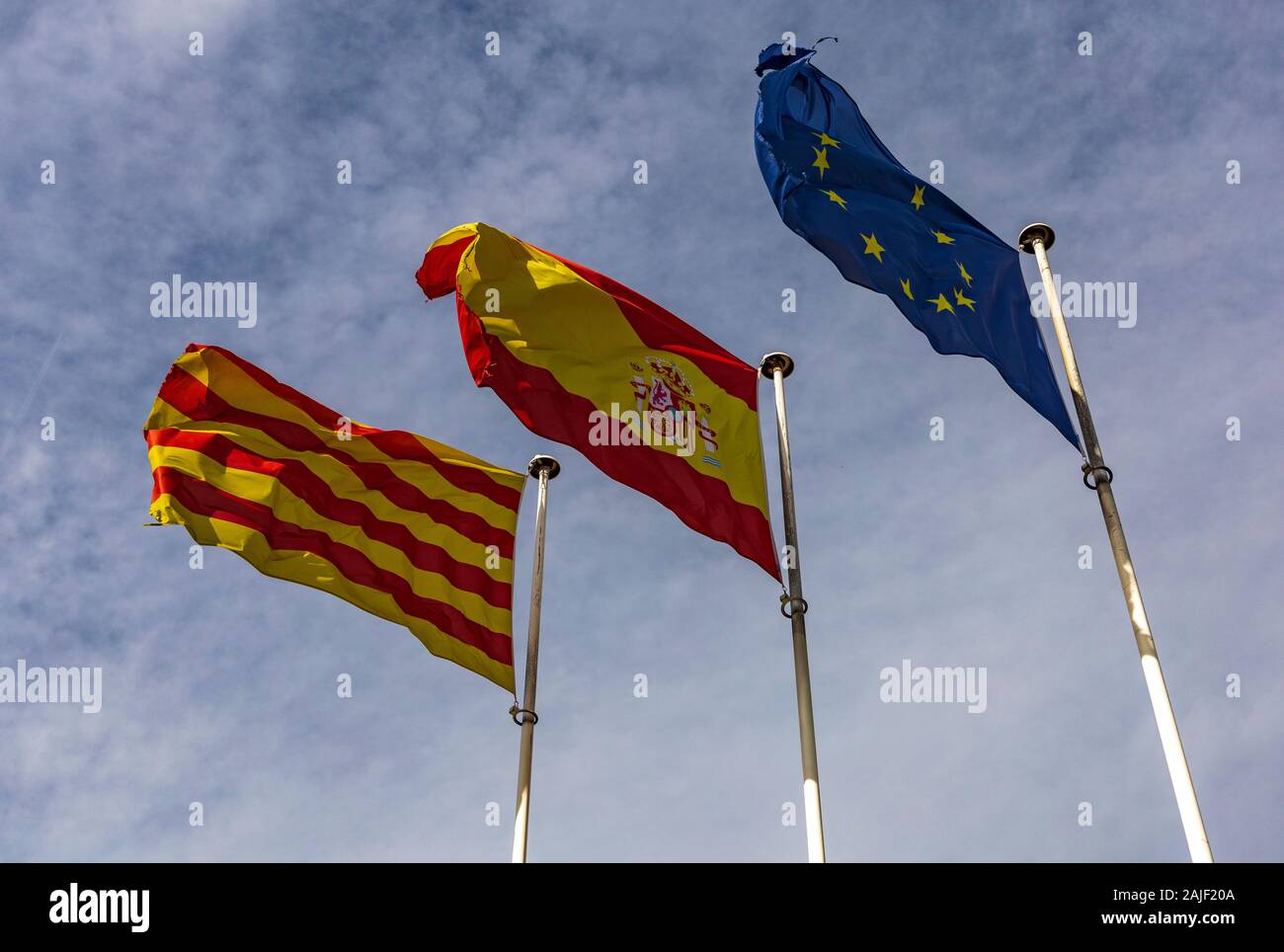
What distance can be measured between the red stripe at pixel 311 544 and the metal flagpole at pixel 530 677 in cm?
80

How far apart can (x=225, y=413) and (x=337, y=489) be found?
6.10 ft

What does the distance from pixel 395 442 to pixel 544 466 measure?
2.10 m

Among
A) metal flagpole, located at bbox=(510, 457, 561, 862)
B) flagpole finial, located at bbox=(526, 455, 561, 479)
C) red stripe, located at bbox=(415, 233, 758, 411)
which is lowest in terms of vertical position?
metal flagpole, located at bbox=(510, 457, 561, 862)

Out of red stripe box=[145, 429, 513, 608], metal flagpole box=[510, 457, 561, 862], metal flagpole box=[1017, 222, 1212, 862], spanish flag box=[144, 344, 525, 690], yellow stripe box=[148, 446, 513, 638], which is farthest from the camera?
red stripe box=[145, 429, 513, 608]

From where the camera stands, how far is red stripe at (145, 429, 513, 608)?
57.6ft

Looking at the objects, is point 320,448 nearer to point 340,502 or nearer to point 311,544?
point 340,502

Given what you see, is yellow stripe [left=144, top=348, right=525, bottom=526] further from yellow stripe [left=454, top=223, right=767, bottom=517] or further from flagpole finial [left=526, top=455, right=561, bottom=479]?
yellow stripe [left=454, top=223, right=767, bottom=517]

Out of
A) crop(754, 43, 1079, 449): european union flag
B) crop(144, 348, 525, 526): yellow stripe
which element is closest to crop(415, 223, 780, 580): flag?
crop(754, 43, 1079, 449): european union flag

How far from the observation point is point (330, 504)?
1772 cm

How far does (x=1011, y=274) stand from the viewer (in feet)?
51.9


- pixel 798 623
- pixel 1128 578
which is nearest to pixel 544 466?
pixel 798 623

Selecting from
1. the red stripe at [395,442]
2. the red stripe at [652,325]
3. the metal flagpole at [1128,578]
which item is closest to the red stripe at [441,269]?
the red stripe at [652,325]

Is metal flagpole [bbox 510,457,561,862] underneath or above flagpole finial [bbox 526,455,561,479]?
underneath

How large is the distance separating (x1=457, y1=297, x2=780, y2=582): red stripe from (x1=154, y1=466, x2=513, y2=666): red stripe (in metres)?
3.05
